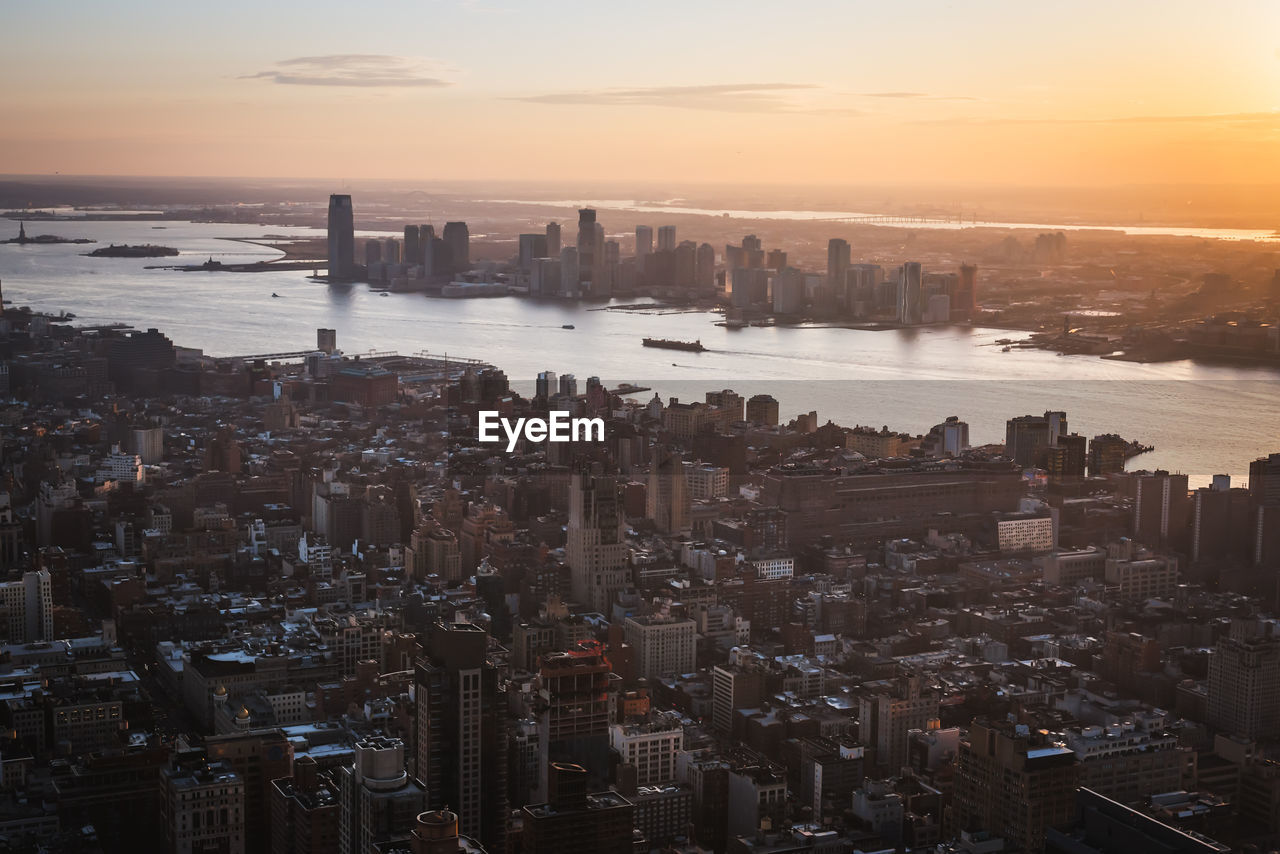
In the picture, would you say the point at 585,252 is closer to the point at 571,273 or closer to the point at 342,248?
the point at 571,273

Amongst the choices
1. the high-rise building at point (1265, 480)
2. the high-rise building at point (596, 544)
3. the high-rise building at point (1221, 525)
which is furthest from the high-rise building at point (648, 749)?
the high-rise building at point (1265, 480)

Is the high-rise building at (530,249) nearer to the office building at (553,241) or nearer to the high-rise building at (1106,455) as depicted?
the office building at (553,241)

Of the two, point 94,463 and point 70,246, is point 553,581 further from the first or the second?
point 70,246

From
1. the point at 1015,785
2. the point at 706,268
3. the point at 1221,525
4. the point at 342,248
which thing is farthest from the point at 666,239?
the point at 1015,785

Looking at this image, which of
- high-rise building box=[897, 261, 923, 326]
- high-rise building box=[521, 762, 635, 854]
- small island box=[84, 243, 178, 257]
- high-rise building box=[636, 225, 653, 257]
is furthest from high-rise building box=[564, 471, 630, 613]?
small island box=[84, 243, 178, 257]

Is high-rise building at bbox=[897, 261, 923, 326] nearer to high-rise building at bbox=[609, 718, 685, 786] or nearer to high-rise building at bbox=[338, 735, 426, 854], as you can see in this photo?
high-rise building at bbox=[609, 718, 685, 786]

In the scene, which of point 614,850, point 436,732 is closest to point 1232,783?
point 614,850
